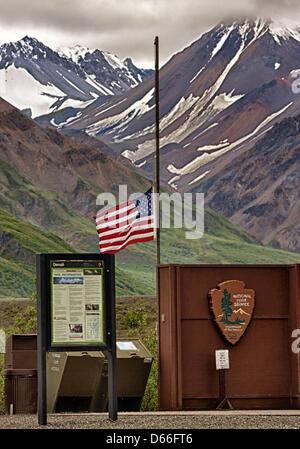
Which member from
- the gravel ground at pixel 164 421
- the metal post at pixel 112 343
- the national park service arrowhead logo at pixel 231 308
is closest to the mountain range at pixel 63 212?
the national park service arrowhead logo at pixel 231 308

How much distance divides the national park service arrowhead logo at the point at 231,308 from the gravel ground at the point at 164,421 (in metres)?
1.88

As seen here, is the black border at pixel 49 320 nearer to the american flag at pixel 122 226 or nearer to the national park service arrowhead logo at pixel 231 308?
the national park service arrowhead logo at pixel 231 308

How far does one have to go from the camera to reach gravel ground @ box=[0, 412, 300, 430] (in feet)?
35.0

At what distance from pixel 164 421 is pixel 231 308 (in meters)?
3.26

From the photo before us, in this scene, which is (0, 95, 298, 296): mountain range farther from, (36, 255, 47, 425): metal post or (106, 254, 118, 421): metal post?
(36, 255, 47, 425): metal post

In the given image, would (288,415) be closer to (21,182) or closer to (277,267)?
(277,267)

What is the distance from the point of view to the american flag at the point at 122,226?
795 inches

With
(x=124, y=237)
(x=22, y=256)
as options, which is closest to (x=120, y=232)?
(x=124, y=237)

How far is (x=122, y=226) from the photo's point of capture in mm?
20266

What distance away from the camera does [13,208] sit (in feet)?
531

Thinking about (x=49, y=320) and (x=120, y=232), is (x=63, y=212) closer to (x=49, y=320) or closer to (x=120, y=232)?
(x=120, y=232)

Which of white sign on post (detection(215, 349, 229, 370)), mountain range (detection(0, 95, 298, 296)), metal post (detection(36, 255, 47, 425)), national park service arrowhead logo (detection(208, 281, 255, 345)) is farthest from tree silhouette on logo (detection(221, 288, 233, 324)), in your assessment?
mountain range (detection(0, 95, 298, 296))

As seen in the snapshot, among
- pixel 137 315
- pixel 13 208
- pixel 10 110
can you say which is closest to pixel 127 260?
pixel 13 208

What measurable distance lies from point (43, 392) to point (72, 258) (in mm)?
1586
